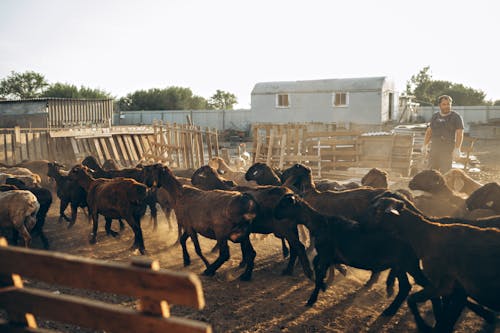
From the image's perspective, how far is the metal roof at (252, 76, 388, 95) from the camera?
36.0 meters

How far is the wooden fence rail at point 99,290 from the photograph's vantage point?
263 cm

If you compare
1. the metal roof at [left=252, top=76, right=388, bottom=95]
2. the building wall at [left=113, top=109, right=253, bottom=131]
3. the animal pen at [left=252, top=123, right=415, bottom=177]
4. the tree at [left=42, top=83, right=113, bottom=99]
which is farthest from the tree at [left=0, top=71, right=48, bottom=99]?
the animal pen at [left=252, top=123, right=415, bottom=177]

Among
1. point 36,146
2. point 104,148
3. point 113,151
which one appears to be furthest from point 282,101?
point 36,146

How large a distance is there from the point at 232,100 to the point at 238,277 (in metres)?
79.2

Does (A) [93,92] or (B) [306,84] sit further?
(A) [93,92]

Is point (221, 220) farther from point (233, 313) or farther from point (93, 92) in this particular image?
point (93, 92)

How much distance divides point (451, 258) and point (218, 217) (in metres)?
3.58

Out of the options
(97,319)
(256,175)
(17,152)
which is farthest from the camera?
(17,152)

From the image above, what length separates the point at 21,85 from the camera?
201ft

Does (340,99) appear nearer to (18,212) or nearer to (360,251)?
(18,212)

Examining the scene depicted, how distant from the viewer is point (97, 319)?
9.66 ft

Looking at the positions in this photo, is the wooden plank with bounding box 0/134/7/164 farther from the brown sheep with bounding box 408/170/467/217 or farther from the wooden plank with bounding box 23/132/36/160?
the brown sheep with bounding box 408/170/467/217

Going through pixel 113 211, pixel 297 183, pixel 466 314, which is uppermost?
pixel 297 183

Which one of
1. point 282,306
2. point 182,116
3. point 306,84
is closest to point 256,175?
point 282,306
